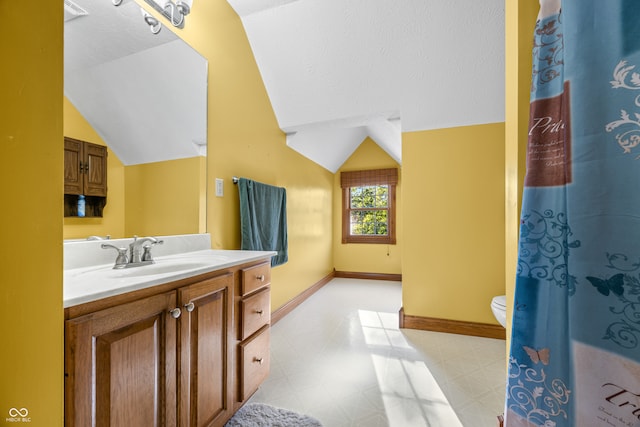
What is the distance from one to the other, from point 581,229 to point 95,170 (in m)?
1.80

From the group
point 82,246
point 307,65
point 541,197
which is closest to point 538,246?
point 541,197

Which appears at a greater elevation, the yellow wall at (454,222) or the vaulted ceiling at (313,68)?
the vaulted ceiling at (313,68)

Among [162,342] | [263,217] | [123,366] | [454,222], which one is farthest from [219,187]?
[454,222]

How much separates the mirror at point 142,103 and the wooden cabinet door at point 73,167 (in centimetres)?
13

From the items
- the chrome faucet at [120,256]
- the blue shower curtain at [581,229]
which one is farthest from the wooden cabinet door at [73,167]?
the blue shower curtain at [581,229]

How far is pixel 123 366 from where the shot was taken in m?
0.77

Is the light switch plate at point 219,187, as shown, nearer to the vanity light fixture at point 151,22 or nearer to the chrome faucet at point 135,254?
the chrome faucet at point 135,254

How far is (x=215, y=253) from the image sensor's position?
1618mm

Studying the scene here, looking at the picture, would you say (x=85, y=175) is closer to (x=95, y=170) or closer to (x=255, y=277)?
(x=95, y=170)

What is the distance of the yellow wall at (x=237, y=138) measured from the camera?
1866mm

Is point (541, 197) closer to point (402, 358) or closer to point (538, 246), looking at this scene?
point (538, 246)

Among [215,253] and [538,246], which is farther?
[215,253]

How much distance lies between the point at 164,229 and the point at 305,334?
1.55 m

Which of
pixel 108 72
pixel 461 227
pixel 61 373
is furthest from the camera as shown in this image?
pixel 461 227
